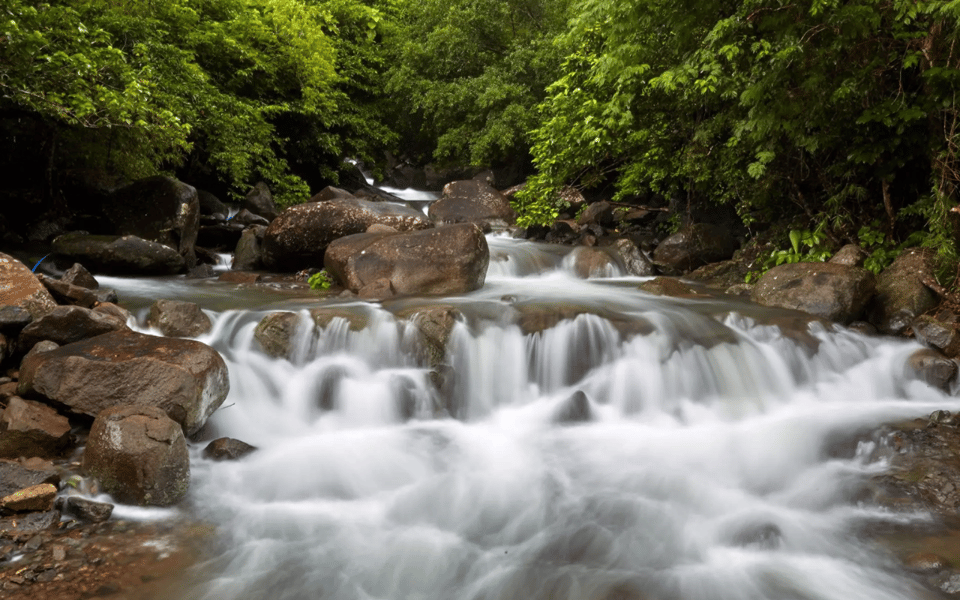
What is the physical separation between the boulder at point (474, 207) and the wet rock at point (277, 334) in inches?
375

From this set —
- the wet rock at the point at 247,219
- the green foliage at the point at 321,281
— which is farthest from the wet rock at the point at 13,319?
the wet rock at the point at 247,219

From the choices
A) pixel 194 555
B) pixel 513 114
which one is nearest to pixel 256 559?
pixel 194 555

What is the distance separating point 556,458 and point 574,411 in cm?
86

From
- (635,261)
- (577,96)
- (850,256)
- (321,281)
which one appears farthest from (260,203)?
(850,256)

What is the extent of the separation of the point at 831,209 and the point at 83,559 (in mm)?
9968

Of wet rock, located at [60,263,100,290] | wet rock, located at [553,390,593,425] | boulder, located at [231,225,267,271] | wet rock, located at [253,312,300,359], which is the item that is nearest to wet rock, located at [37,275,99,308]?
wet rock, located at [60,263,100,290]

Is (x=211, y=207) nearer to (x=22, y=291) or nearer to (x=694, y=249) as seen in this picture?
(x=22, y=291)

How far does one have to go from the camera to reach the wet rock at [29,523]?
353 centimetres

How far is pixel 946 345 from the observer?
6.60 metres

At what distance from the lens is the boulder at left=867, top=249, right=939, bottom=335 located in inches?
285

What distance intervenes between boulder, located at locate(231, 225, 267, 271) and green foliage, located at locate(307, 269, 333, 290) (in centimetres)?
206

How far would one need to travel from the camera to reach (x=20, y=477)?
3.87 metres

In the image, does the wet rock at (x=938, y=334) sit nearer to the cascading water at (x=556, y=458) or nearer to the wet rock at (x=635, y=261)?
the cascading water at (x=556, y=458)

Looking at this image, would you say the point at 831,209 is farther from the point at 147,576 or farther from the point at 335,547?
the point at 147,576
